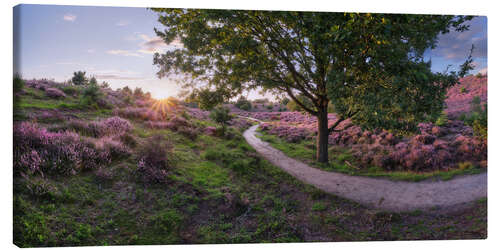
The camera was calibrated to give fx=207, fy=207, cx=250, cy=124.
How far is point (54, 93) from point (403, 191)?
1007 centimetres

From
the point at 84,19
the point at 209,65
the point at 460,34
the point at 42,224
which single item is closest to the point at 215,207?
the point at 42,224

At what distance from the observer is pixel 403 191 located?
5.48 metres

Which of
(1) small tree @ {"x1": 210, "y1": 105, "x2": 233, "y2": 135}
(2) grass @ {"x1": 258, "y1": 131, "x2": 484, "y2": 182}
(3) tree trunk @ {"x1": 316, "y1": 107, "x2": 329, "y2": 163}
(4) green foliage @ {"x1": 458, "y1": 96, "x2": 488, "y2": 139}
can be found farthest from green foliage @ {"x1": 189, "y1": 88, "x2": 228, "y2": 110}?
(4) green foliage @ {"x1": 458, "y1": 96, "x2": 488, "y2": 139}

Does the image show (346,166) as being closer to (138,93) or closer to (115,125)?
(138,93)

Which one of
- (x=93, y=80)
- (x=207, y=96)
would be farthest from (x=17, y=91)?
(x=207, y=96)

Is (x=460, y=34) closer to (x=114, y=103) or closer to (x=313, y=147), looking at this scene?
(x=313, y=147)

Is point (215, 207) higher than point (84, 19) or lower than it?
lower

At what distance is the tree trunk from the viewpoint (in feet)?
24.8

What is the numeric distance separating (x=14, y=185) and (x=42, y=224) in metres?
1.07

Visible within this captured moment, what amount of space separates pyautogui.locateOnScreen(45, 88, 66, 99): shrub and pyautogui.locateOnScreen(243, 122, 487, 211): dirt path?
7.53 metres

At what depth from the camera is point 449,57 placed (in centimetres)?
552

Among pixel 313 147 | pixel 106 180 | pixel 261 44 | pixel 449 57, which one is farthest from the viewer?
pixel 313 147

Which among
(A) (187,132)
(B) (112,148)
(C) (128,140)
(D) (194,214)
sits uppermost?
(A) (187,132)

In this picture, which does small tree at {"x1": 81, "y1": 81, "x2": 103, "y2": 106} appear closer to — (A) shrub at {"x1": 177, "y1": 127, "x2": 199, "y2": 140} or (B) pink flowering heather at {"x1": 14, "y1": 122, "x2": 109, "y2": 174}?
(B) pink flowering heather at {"x1": 14, "y1": 122, "x2": 109, "y2": 174}
